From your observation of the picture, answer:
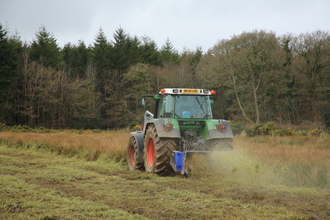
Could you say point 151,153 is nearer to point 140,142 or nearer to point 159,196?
point 140,142

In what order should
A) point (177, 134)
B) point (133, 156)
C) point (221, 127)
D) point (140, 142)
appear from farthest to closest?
point (133, 156)
point (140, 142)
point (221, 127)
point (177, 134)

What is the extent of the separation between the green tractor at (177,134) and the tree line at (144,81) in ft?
69.0

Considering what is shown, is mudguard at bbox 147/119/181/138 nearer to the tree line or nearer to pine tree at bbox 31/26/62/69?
the tree line

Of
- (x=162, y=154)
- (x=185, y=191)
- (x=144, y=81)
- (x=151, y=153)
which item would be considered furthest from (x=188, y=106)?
(x=144, y=81)

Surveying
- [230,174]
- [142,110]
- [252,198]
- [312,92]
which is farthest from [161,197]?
[142,110]

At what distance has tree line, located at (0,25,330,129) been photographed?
95.0 feet

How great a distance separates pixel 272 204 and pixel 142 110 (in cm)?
3166

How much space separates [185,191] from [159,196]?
1.72ft

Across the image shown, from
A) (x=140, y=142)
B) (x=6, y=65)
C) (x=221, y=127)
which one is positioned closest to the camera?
(x=221, y=127)

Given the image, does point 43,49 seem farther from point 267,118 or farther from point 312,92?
point 312,92

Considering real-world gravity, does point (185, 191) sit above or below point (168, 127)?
below

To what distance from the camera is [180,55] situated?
60.0 m

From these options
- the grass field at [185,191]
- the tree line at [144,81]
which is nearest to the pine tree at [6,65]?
the tree line at [144,81]

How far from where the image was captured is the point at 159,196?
5.46 m
